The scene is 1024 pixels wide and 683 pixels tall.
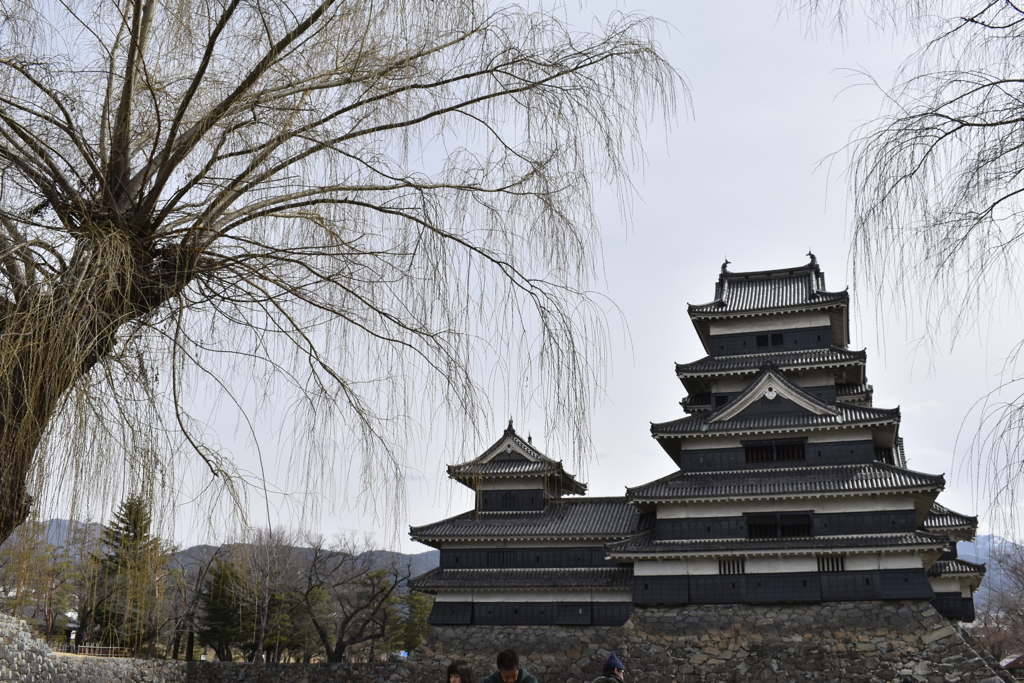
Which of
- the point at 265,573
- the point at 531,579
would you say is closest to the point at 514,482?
the point at 531,579

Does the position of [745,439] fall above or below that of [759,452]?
above

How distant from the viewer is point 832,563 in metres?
20.2

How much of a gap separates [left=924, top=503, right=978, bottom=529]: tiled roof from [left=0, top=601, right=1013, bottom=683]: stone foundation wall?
354cm

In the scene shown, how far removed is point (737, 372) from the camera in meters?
24.2

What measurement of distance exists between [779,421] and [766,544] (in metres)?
3.50

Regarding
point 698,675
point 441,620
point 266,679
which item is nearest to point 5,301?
point 698,675

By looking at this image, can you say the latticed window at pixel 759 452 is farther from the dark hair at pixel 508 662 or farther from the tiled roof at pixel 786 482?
the dark hair at pixel 508 662

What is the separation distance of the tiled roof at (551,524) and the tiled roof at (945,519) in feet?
27.9

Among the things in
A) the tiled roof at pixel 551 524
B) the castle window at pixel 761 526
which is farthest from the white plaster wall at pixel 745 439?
the tiled roof at pixel 551 524

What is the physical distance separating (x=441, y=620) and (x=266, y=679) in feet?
18.9

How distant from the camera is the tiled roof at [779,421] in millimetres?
21219

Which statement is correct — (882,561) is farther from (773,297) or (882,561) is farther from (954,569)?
(773,297)

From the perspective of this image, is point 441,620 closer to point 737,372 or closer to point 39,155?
point 737,372

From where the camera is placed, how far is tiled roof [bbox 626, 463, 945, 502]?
19.9 meters
